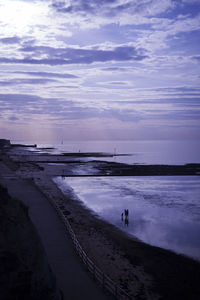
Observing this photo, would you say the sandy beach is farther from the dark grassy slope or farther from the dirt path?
the dark grassy slope

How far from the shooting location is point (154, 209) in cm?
3125

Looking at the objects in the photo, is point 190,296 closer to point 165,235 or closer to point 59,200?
point 165,235

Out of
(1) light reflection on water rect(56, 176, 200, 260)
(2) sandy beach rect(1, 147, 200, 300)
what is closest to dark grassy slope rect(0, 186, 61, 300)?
(2) sandy beach rect(1, 147, 200, 300)

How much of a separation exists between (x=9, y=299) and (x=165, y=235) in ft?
58.4

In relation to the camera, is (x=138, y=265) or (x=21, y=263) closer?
(x=21, y=263)

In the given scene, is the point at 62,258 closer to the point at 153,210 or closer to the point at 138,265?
the point at 138,265

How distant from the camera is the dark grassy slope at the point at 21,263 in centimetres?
Result: 743

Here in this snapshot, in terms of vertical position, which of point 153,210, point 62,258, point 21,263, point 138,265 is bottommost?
point 138,265

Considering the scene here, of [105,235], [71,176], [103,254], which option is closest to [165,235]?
[105,235]

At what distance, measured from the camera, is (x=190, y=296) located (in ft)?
42.8

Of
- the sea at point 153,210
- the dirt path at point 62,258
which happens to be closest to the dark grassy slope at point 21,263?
the dirt path at point 62,258

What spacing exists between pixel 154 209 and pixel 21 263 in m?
25.3

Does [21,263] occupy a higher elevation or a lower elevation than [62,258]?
higher

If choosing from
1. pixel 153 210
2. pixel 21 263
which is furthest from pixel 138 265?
pixel 153 210
